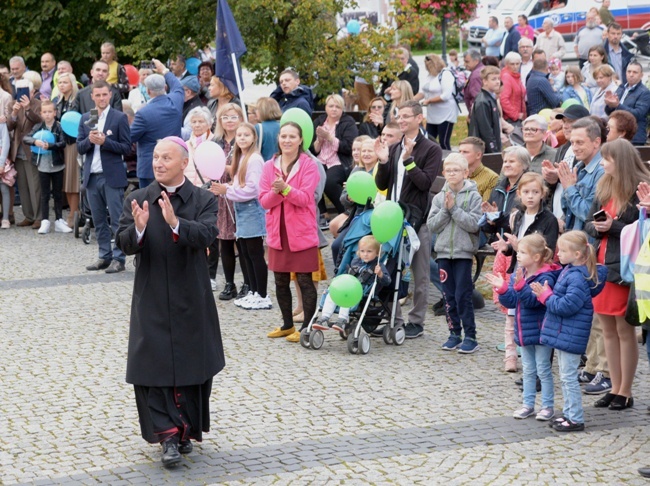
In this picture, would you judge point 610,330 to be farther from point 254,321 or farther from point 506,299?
point 254,321

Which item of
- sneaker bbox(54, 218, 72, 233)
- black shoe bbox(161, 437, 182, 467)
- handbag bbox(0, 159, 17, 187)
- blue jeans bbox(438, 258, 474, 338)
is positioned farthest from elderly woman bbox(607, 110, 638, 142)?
handbag bbox(0, 159, 17, 187)

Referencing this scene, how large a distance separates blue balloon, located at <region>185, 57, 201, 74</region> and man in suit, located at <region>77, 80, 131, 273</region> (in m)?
4.45

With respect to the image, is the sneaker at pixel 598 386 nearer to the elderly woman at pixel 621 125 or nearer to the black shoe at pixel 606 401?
the black shoe at pixel 606 401

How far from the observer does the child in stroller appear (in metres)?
9.55

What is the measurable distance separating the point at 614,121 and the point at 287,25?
8695mm

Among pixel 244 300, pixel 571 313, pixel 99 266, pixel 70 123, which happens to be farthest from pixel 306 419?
pixel 70 123

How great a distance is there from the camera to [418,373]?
8.87 m

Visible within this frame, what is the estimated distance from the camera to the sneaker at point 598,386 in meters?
Result: 8.30

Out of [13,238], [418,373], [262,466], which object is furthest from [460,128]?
[262,466]

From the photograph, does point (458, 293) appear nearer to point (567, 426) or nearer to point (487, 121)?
point (567, 426)

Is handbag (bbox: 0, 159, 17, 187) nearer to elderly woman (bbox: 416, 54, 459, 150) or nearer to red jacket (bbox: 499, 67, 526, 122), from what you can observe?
elderly woman (bbox: 416, 54, 459, 150)

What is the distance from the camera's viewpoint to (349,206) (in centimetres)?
1021

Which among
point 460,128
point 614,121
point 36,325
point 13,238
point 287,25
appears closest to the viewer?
point 614,121

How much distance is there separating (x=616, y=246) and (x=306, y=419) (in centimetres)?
249
